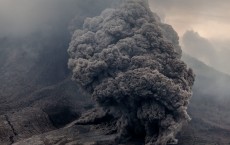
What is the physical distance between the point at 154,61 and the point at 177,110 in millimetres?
6163

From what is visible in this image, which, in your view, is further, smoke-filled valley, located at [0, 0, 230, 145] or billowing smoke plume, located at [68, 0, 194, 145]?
smoke-filled valley, located at [0, 0, 230, 145]

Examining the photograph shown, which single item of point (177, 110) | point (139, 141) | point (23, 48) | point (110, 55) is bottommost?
point (139, 141)

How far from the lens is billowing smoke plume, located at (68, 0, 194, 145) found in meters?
40.6

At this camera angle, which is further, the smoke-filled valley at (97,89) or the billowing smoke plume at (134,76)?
the smoke-filled valley at (97,89)

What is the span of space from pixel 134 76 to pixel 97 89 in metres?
5.04

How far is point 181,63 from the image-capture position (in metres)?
43.9

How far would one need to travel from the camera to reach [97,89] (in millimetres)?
43844

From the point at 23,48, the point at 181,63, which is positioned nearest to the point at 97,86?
the point at 181,63

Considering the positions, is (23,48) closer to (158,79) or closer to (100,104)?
(100,104)

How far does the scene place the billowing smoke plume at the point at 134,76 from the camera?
4059cm

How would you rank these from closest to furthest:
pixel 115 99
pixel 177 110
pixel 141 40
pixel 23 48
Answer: pixel 177 110 → pixel 115 99 → pixel 141 40 → pixel 23 48

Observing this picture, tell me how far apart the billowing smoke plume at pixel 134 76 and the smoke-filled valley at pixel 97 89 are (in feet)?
0.37

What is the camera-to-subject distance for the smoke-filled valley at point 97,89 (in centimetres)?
4228

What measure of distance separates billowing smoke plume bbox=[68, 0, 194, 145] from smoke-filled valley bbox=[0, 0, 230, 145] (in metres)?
0.11
